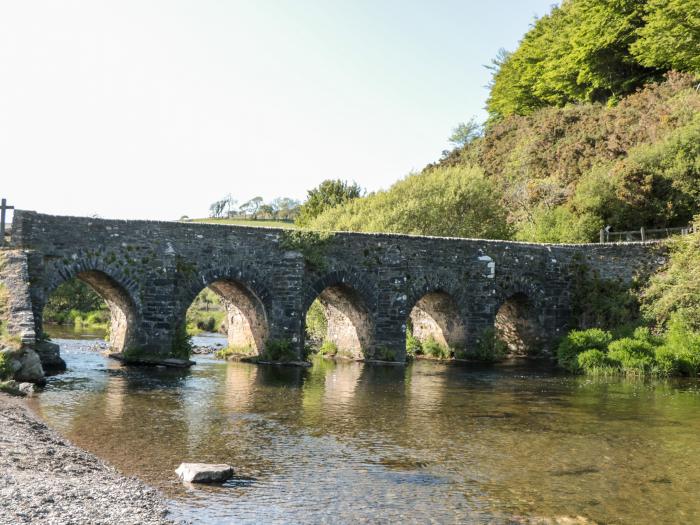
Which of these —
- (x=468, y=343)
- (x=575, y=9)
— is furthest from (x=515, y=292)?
(x=575, y=9)

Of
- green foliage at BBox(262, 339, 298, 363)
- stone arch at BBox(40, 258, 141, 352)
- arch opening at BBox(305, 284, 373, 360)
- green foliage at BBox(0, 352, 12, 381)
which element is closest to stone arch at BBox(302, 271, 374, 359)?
arch opening at BBox(305, 284, 373, 360)

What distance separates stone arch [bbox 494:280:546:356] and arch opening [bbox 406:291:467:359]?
1702 mm

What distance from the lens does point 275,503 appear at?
8852 millimetres

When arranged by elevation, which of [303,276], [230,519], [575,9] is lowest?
[230,519]

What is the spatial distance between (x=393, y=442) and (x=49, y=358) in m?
12.2

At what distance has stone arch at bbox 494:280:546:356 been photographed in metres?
28.5

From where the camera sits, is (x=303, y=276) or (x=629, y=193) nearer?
(x=303, y=276)

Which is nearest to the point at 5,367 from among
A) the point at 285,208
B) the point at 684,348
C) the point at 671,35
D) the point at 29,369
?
the point at 29,369

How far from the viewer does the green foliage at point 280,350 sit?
23.9m

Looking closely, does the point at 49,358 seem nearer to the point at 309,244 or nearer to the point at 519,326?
the point at 309,244

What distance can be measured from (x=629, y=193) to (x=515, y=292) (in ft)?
33.5

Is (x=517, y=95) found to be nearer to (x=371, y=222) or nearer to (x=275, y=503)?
(x=371, y=222)

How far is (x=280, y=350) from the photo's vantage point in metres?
23.9

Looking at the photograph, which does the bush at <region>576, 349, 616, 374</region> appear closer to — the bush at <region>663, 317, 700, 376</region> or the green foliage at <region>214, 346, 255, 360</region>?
the bush at <region>663, 317, 700, 376</region>
